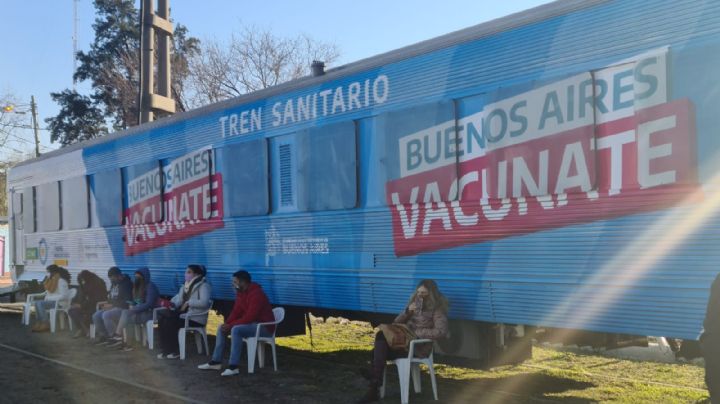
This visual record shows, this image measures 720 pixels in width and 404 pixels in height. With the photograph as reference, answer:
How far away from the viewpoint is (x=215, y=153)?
9.06 m

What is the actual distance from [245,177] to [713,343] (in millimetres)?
5523

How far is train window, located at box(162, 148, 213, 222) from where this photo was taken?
9.16 meters

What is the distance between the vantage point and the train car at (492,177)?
15.9 feet

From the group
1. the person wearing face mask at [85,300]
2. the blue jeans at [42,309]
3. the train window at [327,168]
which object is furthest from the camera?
the blue jeans at [42,309]

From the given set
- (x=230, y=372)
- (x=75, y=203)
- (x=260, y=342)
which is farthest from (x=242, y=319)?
(x=75, y=203)

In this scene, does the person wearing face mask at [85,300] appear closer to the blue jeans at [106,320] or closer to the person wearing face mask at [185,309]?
the blue jeans at [106,320]

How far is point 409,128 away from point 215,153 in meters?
3.21

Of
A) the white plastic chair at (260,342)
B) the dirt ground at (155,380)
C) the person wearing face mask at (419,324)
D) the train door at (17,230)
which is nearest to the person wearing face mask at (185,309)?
the dirt ground at (155,380)

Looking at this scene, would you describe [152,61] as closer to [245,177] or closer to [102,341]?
[102,341]

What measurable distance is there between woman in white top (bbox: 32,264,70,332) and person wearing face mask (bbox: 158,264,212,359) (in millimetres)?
3033

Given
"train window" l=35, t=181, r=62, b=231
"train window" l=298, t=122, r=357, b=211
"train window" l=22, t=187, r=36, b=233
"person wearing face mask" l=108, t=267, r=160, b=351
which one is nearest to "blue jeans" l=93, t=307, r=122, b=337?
"person wearing face mask" l=108, t=267, r=160, b=351

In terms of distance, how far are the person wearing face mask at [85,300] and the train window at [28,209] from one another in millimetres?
2993

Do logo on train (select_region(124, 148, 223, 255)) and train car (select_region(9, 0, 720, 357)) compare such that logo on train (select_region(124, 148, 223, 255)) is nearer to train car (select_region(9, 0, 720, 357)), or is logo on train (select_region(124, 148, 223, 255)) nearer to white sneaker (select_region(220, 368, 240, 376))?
train car (select_region(9, 0, 720, 357))

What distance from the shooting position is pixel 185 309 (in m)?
8.77
